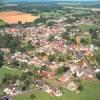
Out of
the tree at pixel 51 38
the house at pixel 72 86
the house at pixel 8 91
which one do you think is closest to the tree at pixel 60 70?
the house at pixel 72 86

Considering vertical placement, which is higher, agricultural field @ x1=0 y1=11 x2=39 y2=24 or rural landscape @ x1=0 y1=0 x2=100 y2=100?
rural landscape @ x1=0 y1=0 x2=100 y2=100

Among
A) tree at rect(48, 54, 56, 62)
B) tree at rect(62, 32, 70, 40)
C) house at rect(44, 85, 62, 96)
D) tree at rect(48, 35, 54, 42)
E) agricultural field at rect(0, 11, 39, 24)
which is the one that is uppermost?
house at rect(44, 85, 62, 96)

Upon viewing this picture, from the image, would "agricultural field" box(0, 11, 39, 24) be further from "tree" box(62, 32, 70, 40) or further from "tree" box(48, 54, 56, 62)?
"tree" box(48, 54, 56, 62)

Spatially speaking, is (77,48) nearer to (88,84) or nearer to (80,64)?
(80,64)

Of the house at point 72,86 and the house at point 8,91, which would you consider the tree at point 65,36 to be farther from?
the house at point 8,91

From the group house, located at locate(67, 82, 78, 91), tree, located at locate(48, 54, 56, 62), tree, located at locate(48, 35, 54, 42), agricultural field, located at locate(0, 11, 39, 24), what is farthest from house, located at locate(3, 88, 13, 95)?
agricultural field, located at locate(0, 11, 39, 24)

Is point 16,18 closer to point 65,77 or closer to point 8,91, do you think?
point 65,77

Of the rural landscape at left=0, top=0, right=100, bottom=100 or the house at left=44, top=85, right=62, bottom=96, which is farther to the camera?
the rural landscape at left=0, top=0, right=100, bottom=100

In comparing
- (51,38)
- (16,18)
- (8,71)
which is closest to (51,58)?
(8,71)
